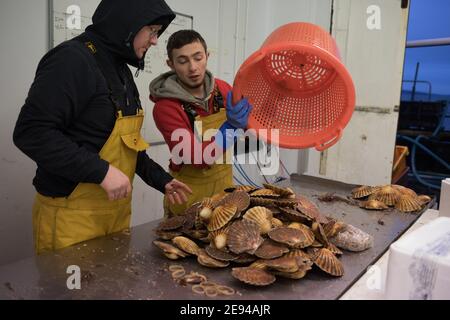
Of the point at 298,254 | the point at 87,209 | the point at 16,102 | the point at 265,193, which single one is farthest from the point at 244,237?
the point at 16,102

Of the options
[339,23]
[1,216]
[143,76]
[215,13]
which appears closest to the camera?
[1,216]

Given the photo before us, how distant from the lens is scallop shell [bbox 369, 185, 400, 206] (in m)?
1.70

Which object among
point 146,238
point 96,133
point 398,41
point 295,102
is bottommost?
point 146,238

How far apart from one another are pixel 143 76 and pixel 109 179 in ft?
4.42

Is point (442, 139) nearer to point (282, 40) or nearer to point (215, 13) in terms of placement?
point (215, 13)

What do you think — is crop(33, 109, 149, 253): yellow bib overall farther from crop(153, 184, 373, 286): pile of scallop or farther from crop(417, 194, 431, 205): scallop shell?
crop(417, 194, 431, 205): scallop shell

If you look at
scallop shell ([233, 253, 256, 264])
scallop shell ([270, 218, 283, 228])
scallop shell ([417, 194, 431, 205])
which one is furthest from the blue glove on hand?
scallop shell ([417, 194, 431, 205])

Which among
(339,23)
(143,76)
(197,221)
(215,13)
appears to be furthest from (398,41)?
(197,221)

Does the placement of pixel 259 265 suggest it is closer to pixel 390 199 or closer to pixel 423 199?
pixel 390 199

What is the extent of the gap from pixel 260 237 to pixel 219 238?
112mm

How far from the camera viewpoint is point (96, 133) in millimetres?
1255

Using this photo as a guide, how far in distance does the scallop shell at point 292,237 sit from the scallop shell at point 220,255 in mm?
116

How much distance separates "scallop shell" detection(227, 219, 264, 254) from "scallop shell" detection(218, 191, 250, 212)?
0.24 ft

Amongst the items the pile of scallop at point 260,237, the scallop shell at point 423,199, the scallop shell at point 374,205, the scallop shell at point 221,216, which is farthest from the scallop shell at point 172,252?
the scallop shell at point 423,199
